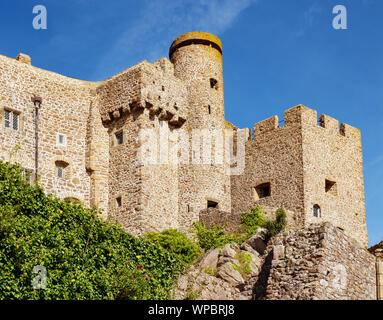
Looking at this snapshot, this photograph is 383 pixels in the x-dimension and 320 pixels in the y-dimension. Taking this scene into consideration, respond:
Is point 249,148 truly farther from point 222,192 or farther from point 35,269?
point 35,269

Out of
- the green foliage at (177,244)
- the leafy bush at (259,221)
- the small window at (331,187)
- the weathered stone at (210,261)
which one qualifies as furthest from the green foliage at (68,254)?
the small window at (331,187)

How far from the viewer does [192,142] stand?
31734 millimetres

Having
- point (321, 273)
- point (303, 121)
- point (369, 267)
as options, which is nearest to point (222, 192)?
point (303, 121)

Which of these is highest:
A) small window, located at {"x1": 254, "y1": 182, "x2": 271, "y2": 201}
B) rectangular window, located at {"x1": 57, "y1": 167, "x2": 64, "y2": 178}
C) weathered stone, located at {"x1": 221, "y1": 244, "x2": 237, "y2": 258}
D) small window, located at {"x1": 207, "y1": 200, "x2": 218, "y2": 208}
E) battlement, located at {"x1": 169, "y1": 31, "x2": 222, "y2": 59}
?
battlement, located at {"x1": 169, "y1": 31, "x2": 222, "y2": 59}

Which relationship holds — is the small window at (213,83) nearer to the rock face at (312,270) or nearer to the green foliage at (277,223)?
the green foliage at (277,223)

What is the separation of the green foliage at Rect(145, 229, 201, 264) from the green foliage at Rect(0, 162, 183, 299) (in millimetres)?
5076

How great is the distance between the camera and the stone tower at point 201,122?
30641 mm

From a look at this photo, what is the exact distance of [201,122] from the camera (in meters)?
32.0

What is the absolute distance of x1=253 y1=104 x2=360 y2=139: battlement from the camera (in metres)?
31.1

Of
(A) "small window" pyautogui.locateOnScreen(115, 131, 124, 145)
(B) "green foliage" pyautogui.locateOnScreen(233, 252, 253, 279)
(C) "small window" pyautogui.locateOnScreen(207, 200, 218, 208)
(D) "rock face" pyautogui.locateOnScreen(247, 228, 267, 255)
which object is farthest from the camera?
(C) "small window" pyautogui.locateOnScreen(207, 200, 218, 208)

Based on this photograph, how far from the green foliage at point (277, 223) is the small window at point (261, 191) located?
2977 millimetres

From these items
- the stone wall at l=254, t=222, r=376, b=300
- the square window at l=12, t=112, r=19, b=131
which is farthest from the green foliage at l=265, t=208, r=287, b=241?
the square window at l=12, t=112, r=19, b=131

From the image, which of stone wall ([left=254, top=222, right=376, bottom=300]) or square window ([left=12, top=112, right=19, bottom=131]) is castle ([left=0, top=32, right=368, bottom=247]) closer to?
square window ([left=12, top=112, right=19, bottom=131])

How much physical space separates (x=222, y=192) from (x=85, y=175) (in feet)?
22.5
